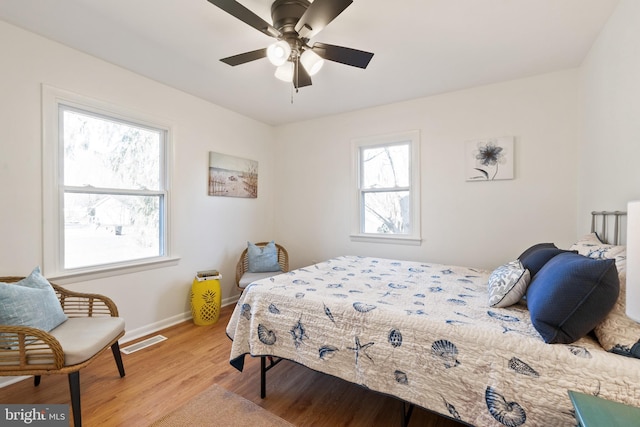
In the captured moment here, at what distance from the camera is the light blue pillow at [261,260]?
3.49 m

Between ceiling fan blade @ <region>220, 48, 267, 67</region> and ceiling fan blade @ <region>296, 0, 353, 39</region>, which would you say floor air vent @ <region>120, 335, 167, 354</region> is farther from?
ceiling fan blade @ <region>296, 0, 353, 39</region>

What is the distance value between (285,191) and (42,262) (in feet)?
9.21

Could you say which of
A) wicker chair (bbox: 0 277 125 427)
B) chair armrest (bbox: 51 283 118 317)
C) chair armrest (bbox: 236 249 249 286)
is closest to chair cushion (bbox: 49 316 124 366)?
wicker chair (bbox: 0 277 125 427)

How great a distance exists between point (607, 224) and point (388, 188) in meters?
2.00

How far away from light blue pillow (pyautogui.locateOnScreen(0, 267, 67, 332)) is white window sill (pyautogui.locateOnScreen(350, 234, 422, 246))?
2.93 m

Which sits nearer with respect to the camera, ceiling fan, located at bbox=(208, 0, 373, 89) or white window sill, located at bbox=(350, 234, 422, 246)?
ceiling fan, located at bbox=(208, 0, 373, 89)

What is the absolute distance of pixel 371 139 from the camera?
3.55 m

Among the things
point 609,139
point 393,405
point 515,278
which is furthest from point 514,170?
point 393,405

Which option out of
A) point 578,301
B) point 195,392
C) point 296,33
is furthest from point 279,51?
point 195,392

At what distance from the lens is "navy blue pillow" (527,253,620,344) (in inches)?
43.1

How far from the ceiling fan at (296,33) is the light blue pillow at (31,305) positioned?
197 cm

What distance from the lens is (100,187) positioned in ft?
8.37

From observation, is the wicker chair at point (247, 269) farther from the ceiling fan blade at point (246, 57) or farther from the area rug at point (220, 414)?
the ceiling fan blade at point (246, 57)

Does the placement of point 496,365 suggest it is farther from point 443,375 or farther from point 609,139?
point 609,139
